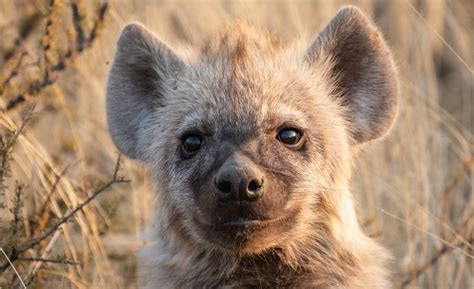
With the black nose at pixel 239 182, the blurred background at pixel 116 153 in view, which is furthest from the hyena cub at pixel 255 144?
the blurred background at pixel 116 153

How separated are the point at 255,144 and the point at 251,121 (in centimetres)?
12

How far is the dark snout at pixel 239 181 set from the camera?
8.21 ft

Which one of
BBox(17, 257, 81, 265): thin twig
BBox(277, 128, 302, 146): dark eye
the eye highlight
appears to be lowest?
BBox(17, 257, 81, 265): thin twig

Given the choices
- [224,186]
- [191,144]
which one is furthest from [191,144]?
[224,186]

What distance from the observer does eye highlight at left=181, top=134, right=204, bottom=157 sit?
291 cm

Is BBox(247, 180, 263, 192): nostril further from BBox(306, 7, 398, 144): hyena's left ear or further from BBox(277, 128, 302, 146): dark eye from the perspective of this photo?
BBox(306, 7, 398, 144): hyena's left ear

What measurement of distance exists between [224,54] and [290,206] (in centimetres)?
72

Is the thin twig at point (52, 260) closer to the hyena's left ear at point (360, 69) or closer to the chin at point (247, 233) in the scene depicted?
the chin at point (247, 233)

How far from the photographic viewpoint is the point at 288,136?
2.85 m

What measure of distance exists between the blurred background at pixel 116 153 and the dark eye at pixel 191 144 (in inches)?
16.3

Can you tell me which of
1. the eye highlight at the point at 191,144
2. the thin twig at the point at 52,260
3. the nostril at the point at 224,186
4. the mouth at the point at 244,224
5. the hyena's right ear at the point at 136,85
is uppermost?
the hyena's right ear at the point at 136,85

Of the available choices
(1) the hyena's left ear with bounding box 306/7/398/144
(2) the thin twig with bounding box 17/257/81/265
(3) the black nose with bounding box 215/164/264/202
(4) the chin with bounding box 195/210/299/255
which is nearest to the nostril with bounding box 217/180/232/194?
(3) the black nose with bounding box 215/164/264/202

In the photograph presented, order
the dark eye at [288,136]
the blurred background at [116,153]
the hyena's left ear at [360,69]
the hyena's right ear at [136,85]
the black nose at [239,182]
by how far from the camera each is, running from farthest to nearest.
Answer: the blurred background at [116,153]
the hyena's right ear at [136,85]
the hyena's left ear at [360,69]
the dark eye at [288,136]
the black nose at [239,182]

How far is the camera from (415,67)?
203 inches
